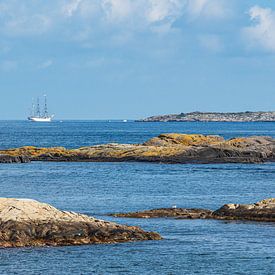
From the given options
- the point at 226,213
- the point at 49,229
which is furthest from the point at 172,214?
the point at 49,229

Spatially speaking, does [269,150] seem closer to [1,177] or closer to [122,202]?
[1,177]

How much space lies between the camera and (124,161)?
111 m

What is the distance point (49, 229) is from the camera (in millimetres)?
41812

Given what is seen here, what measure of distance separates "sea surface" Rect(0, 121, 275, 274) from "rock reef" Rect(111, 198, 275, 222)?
3.70 ft

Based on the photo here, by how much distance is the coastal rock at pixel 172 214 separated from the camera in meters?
52.3

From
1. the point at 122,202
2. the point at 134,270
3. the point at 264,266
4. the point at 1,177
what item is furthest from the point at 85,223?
the point at 1,177

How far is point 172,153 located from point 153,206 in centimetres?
5173

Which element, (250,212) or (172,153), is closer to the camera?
(250,212)

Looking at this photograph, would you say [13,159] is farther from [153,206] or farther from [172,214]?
[172,214]

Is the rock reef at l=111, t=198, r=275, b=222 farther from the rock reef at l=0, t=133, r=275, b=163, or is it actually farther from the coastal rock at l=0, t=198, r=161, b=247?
the rock reef at l=0, t=133, r=275, b=163

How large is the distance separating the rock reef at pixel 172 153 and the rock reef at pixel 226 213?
5236 centimetres

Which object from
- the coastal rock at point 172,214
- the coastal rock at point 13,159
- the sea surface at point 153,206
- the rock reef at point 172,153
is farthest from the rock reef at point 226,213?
the coastal rock at point 13,159

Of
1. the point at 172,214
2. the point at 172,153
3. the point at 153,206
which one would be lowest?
the point at 153,206

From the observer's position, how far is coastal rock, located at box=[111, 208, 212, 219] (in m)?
52.3
